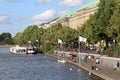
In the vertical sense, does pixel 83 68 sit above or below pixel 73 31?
below

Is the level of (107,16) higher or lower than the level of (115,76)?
higher

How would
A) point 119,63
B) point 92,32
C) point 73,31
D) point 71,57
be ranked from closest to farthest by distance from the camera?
point 119,63, point 92,32, point 71,57, point 73,31

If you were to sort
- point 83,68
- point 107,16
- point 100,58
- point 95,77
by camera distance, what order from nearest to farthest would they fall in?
1. point 95,77
2. point 83,68
3. point 100,58
4. point 107,16

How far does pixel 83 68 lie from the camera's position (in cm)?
8900

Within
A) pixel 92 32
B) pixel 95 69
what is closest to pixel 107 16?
pixel 92 32

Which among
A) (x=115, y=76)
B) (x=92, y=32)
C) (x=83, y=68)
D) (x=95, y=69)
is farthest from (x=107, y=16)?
(x=115, y=76)

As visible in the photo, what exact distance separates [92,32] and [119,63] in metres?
36.9

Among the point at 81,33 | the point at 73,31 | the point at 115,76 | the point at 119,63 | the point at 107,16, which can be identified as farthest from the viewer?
the point at 73,31

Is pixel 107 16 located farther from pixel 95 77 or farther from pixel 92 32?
pixel 95 77

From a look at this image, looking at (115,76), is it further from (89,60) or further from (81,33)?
(81,33)

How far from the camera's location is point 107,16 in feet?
346

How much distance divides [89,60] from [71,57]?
18.2 meters

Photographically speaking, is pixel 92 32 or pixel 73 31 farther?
pixel 73 31

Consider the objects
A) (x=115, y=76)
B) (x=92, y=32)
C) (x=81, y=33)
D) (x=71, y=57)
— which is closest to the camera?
(x=115, y=76)
